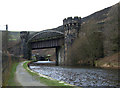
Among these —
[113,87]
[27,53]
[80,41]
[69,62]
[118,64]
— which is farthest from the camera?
[27,53]

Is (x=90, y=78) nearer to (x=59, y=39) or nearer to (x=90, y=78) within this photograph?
(x=90, y=78)

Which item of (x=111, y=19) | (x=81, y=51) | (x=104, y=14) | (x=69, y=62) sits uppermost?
(x=104, y=14)

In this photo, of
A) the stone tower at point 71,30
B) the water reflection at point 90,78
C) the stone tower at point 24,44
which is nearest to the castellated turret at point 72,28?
the stone tower at point 71,30

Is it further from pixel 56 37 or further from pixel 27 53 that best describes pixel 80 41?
pixel 27 53

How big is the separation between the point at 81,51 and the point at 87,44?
9.80 ft

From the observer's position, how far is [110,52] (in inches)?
1761

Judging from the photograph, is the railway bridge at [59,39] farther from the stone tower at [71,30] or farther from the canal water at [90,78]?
the canal water at [90,78]

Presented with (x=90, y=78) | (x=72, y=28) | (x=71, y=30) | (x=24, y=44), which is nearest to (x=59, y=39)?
(x=71, y=30)

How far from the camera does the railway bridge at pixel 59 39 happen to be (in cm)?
6219

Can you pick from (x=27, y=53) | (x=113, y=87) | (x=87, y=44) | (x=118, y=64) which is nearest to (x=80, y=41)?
(x=87, y=44)

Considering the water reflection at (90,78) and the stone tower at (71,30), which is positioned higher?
the stone tower at (71,30)

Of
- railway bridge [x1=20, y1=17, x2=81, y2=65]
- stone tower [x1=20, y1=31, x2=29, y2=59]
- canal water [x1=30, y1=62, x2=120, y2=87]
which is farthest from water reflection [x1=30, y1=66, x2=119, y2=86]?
stone tower [x1=20, y1=31, x2=29, y2=59]

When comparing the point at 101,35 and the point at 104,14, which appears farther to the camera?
the point at 104,14

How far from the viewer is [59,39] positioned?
71750 millimetres
